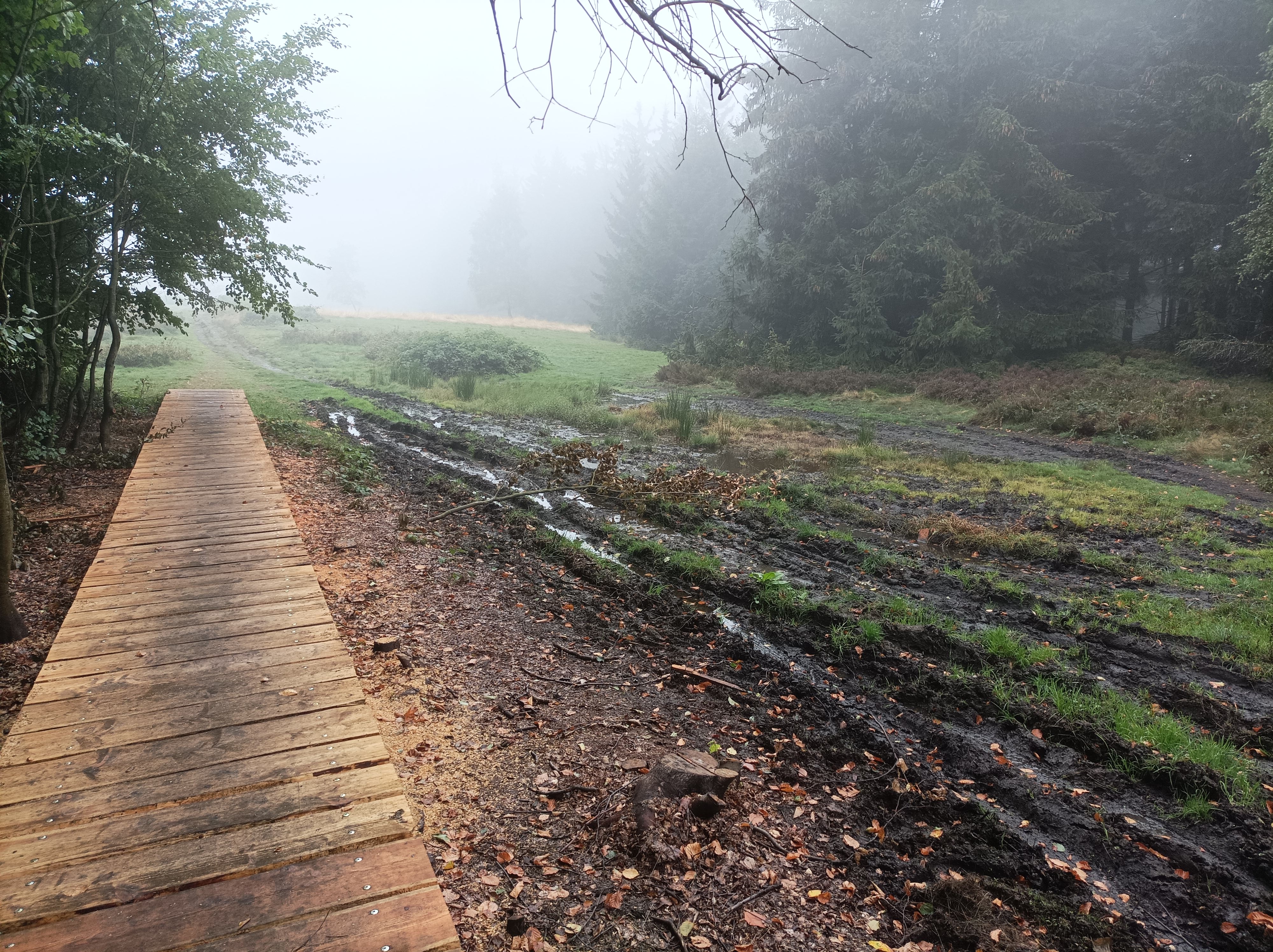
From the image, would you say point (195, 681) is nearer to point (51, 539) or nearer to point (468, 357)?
point (51, 539)

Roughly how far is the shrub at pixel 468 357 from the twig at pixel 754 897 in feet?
59.7

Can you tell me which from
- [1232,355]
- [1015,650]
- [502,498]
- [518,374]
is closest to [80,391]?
[502,498]

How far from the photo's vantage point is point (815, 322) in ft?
78.1

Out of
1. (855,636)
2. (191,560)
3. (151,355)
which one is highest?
(151,355)

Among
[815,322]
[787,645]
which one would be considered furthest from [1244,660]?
[815,322]

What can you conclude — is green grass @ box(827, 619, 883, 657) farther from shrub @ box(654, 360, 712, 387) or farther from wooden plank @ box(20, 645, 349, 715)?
shrub @ box(654, 360, 712, 387)

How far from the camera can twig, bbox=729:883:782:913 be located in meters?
2.42

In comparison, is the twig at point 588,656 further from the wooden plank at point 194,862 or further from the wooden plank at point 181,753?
the wooden plank at point 194,862

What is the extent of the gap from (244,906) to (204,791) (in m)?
0.57

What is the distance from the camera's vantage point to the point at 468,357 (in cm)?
2136

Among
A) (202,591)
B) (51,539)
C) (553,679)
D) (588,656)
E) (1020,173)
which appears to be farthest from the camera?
(1020,173)

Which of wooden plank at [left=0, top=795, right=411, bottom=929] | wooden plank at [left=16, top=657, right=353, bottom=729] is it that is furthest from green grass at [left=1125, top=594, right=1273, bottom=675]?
wooden plank at [left=16, top=657, right=353, bottom=729]

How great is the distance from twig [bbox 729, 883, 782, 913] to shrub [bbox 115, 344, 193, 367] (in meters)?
24.0

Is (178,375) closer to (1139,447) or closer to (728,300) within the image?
(728,300)
